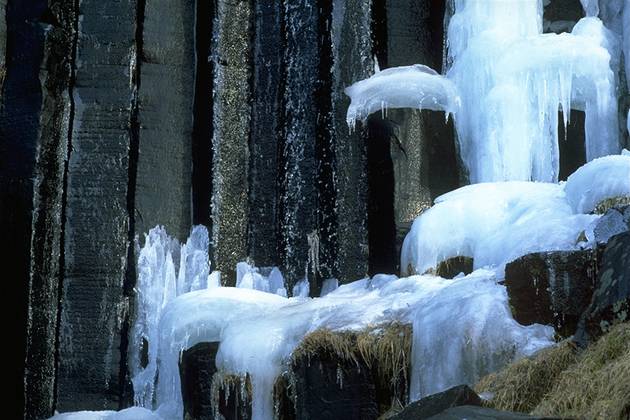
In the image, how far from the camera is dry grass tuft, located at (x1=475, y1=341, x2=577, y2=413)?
17.7 feet

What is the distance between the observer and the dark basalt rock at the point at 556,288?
593cm

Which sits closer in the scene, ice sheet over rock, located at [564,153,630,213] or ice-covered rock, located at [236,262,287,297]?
ice sheet over rock, located at [564,153,630,213]

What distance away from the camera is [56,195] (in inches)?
394

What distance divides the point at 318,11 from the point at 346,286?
2.87 m

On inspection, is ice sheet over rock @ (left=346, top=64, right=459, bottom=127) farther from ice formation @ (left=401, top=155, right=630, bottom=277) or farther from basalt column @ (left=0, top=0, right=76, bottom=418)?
basalt column @ (left=0, top=0, right=76, bottom=418)

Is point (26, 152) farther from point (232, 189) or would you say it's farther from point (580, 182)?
point (580, 182)

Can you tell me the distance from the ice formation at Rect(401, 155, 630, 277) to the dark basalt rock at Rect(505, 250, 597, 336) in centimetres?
25

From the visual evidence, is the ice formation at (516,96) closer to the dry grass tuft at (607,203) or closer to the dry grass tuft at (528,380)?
the dry grass tuft at (607,203)

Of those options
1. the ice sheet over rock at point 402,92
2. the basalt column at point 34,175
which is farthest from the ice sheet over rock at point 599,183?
the basalt column at point 34,175

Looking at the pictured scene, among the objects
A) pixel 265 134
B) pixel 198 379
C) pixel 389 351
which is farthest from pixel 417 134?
pixel 389 351

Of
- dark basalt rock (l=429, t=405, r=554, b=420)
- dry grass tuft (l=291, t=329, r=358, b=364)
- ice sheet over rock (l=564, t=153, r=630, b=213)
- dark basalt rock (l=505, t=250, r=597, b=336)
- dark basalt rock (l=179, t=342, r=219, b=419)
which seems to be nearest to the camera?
dark basalt rock (l=429, t=405, r=554, b=420)

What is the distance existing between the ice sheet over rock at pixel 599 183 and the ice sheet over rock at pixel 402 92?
235 centimetres

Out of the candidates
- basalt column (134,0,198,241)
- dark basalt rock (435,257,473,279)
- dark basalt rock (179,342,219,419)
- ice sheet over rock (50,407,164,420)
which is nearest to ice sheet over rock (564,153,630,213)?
dark basalt rock (435,257,473,279)

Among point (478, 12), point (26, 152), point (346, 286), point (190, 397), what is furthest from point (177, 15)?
point (190, 397)
